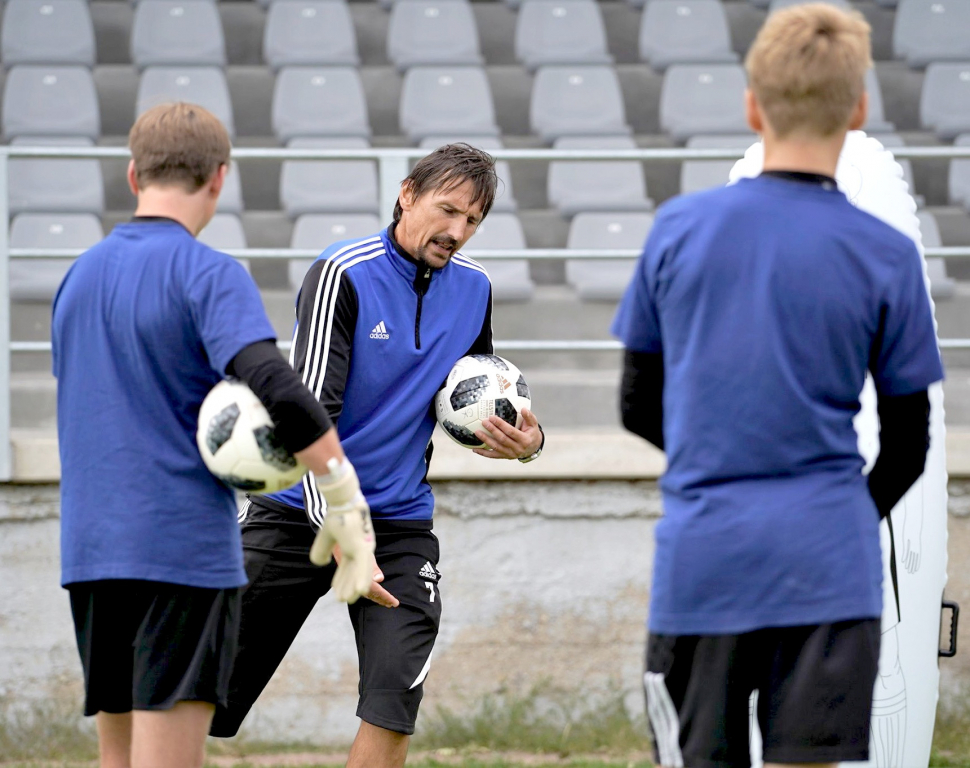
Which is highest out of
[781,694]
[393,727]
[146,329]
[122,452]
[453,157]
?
[453,157]

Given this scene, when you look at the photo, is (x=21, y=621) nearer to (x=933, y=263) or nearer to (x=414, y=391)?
(x=414, y=391)

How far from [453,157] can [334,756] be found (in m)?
2.73

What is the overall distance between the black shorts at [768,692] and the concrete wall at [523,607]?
2.88 metres

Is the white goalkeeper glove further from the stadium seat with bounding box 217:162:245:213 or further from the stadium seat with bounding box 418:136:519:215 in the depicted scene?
the stadium seat with bounding box 217:162:245:213

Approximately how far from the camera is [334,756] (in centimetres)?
509

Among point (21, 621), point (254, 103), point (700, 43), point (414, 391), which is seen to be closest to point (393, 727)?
point (414, 391)

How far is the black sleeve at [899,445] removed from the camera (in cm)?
230

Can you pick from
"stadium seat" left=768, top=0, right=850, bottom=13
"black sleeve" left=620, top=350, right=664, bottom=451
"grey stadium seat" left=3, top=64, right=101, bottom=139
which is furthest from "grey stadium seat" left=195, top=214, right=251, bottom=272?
"black sleeve" left=620, top=350, right=664, bottom=451

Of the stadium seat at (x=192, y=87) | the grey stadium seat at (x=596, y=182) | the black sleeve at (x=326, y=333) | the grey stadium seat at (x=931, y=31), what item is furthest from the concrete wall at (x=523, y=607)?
the grey stadium seat at (x=931, y=31)

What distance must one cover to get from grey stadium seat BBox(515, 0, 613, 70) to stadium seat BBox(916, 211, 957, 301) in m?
2.83

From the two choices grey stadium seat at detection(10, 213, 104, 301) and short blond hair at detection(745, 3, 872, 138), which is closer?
short blond hair at detection(745, 3, 872, 138)

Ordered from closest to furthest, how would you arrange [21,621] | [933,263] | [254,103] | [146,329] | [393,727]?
[146,329] → [393,727] → [21,621] → [933,263] → [254,103]

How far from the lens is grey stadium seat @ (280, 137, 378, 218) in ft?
26.3

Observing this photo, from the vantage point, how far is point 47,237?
23.7 ft
